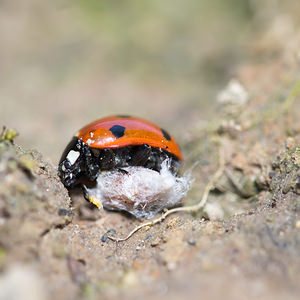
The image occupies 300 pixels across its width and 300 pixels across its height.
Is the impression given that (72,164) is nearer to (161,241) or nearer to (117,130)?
(117,130)

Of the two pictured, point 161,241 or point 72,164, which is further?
point 72,164

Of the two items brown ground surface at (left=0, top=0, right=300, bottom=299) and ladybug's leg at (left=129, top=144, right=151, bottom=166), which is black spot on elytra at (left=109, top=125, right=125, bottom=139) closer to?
ladybug's leg at (left=129, top=144, right=151, bottom=166)

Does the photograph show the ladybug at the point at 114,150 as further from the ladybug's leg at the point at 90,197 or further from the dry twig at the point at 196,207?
the dry twig at the point at 196,207

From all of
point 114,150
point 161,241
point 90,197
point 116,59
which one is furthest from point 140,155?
point 116,59

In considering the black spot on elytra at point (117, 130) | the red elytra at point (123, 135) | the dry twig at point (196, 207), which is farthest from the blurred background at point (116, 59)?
the black spot on elytra at point (117, 130)

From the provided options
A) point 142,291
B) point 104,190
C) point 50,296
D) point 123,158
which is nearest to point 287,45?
point 123,158

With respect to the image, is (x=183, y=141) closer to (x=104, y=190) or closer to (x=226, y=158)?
(x=226, y=158)
